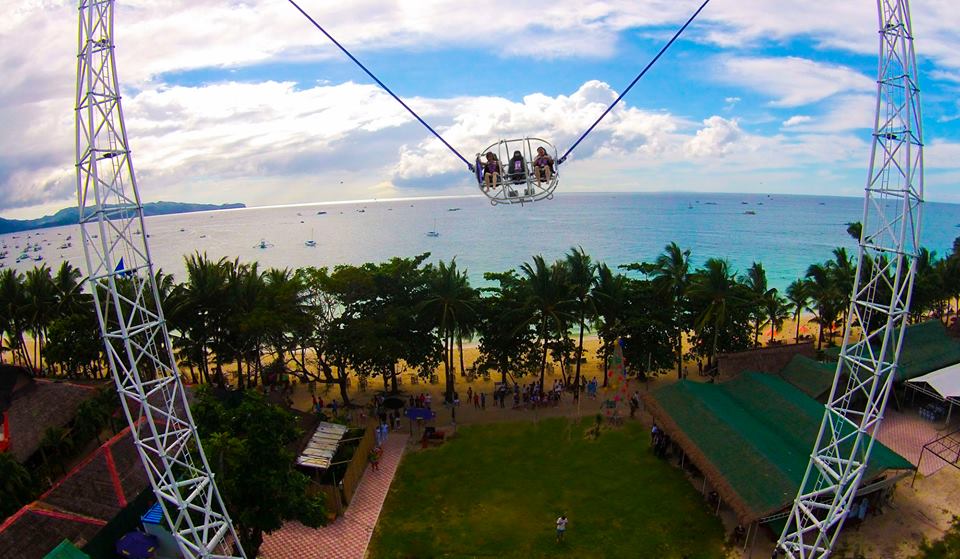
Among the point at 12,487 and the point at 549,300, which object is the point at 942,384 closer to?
the point at 549,300

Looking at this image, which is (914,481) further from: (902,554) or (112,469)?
(112,469)

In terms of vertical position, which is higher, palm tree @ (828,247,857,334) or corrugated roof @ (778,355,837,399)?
palm tree @ (828,247,857,334)

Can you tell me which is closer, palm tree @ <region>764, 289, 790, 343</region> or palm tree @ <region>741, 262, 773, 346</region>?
palm tree @ <region>741, 262, 773, 346</region>

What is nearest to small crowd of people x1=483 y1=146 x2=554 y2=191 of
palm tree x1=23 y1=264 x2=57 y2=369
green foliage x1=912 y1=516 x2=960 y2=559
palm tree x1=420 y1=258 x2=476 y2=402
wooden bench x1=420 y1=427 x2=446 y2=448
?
palm tree x1=420 y1=258 x2=476 y2=402

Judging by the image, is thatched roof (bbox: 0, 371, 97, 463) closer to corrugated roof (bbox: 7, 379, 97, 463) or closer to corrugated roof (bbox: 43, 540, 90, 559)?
corrugated roof (bbox: 7, 379, 97, 463)

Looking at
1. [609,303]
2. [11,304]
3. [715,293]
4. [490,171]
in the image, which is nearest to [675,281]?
[715,293]

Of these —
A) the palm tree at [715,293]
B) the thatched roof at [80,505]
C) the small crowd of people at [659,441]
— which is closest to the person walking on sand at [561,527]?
Result: the small crowd of people at [659,441]
